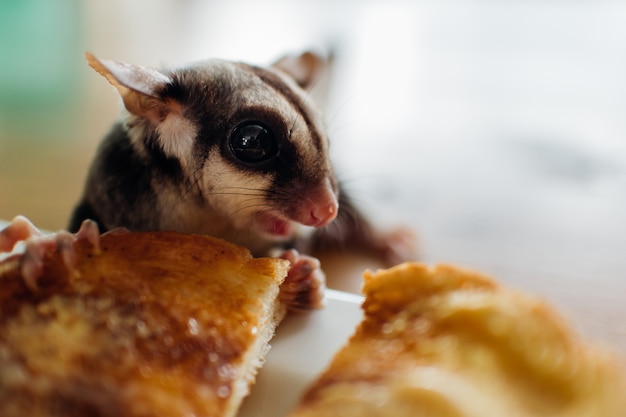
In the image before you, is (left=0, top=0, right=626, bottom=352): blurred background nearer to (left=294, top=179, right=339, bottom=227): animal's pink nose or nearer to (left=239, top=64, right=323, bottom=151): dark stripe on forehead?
(left=239, top=64, right=323, bottom=151): dark stripe on forehead

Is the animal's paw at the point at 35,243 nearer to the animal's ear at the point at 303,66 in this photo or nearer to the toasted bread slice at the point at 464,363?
the toasted bread slice at the point at 464,363

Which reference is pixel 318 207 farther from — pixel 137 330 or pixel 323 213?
pixel 137 330

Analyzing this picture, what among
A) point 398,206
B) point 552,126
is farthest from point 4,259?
point 552,126

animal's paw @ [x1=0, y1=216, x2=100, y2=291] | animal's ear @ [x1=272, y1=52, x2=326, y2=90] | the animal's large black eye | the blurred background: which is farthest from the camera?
the blurred background

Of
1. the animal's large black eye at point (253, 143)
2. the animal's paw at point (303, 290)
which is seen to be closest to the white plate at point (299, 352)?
the animal's paw at point (303, 290)

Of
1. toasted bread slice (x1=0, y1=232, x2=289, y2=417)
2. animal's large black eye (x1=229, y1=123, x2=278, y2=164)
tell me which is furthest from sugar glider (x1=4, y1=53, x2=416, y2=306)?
toasted bread slice (x1=0, y1=232, x2=289, y2=417)

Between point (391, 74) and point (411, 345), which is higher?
point (411, 345)

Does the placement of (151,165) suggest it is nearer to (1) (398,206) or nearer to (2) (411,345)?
(2) (411,345)

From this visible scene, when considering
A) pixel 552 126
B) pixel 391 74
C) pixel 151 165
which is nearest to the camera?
pixel 151 165
